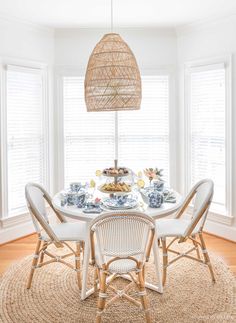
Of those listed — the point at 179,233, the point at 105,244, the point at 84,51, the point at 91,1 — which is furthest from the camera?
the point at 84,51

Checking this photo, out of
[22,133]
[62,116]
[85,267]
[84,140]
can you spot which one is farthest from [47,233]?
[62,116]

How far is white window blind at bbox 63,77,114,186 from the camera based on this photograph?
4.79m

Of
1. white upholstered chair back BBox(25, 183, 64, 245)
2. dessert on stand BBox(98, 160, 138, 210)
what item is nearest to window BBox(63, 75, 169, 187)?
white upholstered chair back BBox(25, 183, 64, 245)

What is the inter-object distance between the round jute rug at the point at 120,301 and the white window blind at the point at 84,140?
65.9 inches

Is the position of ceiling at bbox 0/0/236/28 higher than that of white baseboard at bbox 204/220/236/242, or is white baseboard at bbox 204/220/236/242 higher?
ceiling at bbox 0/0/236/28

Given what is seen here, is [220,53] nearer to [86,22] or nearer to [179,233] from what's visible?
[86,22]

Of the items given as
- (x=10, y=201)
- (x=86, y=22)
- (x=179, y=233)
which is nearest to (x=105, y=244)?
(x=179, y=233)

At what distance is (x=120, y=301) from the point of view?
2.85m

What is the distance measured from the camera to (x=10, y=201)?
4379mm

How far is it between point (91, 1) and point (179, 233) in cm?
247

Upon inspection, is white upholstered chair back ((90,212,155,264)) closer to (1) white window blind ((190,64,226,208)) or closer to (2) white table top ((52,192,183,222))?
(2) white table top ((52,192,183,222))

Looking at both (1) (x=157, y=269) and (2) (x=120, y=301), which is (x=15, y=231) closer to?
(2) (x=120, y=301)

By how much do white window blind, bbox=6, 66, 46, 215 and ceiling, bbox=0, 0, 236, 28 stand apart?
0.65 meters

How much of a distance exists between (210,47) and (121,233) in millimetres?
2924
